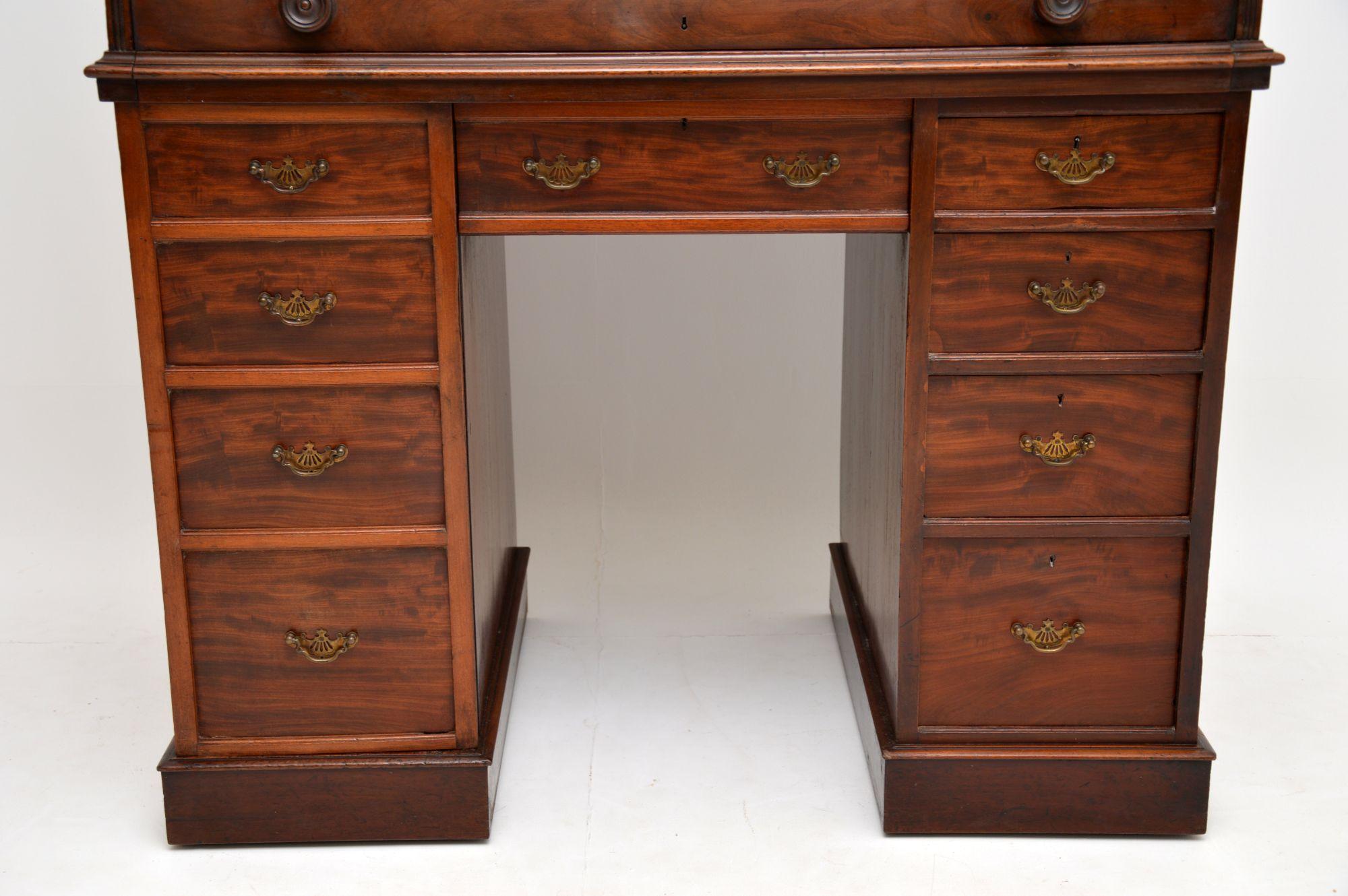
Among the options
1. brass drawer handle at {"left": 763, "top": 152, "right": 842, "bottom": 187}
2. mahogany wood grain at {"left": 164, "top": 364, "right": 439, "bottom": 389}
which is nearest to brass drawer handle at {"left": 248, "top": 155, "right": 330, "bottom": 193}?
mahogany wood grain at {"left": 164, "top": 364, "right": 439, "bottom": 389}

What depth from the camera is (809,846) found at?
207 cm

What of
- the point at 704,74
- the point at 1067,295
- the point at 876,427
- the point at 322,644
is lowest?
the point at 322,644

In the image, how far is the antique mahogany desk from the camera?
181cm

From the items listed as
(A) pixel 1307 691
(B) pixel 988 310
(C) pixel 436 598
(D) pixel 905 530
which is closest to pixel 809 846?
(D) pixel 905 530

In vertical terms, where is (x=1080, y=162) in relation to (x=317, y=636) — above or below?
above

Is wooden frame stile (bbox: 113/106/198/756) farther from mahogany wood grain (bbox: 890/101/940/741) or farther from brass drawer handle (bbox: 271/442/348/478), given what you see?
mahogany wood grain (bbox: 890/101/940/741)

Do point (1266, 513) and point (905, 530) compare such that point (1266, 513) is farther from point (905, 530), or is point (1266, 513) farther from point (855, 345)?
point (905, 530)

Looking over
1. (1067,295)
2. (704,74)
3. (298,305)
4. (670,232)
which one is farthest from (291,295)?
(1067,295)

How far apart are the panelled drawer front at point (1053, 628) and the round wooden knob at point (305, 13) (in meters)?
1.06

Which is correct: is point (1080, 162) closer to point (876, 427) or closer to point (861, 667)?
point (876, 427)

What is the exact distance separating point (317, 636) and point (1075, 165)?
47.7 inches

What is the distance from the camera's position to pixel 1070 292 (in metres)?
1.90

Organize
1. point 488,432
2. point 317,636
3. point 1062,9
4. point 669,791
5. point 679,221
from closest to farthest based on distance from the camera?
point 1062,9
point 679,221
point 317,636
point 669,791
point 488,432

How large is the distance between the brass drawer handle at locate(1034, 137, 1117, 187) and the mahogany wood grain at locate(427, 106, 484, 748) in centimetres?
77
